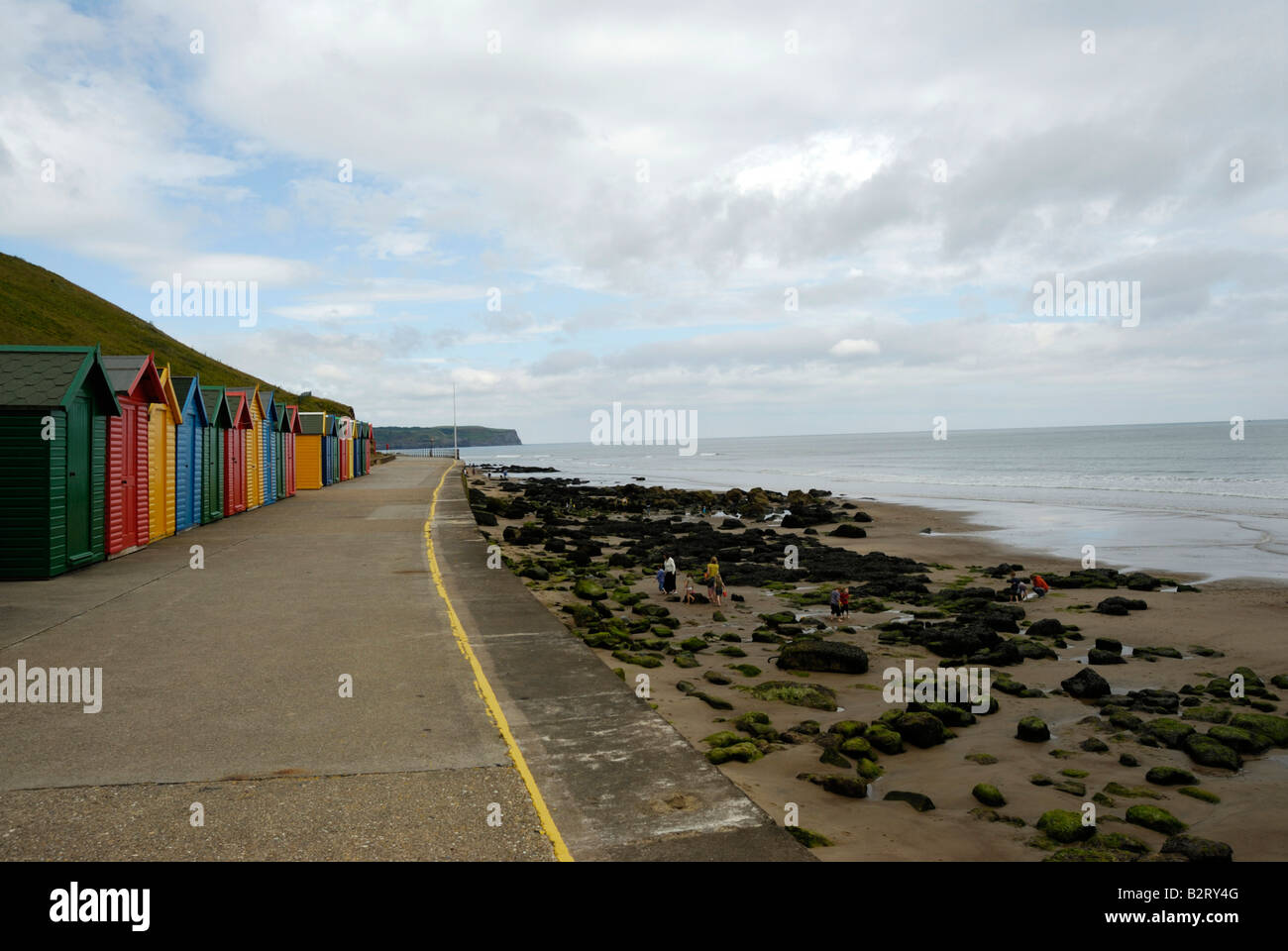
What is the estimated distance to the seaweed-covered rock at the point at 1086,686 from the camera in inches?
480

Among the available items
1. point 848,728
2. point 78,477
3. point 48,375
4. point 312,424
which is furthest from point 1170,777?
point 312,424

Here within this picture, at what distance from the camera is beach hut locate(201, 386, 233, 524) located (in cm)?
2352

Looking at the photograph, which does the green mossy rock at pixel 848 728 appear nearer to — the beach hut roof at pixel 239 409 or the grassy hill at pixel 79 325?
the beach hut roof at pixel 239 409

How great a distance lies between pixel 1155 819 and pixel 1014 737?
2.65 meters

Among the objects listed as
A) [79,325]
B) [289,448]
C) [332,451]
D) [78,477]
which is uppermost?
[79,325]

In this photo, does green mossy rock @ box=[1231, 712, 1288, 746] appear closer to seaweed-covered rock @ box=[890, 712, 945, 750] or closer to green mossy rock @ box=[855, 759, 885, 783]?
seaweed-covered rock @ box=[890, 712, 945, 750]

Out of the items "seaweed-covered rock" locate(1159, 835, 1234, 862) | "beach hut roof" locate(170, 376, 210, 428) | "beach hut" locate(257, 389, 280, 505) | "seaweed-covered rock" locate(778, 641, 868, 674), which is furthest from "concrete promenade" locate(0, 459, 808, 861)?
"beach hut" locate(257, 389, 280, 505)

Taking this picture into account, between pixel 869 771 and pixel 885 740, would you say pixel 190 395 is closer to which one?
pixel 885 740

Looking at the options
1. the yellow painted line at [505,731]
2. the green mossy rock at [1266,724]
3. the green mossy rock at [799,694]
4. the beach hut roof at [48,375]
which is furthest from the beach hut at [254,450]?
the green mossy rock at [1266,724]

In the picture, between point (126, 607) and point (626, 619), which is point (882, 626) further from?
point (126, 607)

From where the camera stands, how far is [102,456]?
15.9 m

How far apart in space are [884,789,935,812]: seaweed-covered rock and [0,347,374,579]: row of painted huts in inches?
547
